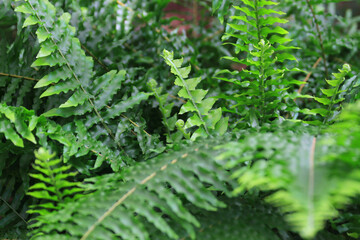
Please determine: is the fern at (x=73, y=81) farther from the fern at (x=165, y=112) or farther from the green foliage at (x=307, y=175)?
the green foliage at (x=307, y=175)

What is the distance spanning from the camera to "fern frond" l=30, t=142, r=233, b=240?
1.59 ft

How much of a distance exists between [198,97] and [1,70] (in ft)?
1.90

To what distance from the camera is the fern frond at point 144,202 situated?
1.59 ft

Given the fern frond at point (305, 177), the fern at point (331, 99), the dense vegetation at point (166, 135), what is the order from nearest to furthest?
1. the fern frond at point (305, 177)
2. the dense vegetation at point (166, 135)
3. the fern at point (331, 99)

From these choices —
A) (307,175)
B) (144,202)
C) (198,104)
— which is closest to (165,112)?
(198,104)

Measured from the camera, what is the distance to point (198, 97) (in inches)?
30.4

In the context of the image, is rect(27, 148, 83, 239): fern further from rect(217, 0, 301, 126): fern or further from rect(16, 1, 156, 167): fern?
rect(217, 0, 301, 126): fern

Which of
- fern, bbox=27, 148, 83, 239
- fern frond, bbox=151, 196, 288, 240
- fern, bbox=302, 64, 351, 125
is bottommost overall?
fern frond, bbox=151, 196, 288, 240

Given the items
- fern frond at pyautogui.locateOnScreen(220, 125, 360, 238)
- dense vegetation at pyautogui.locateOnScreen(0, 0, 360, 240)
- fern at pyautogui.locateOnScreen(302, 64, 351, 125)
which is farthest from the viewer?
fern at pyautogui.locateOnScreen(302, 64, 351, 125)

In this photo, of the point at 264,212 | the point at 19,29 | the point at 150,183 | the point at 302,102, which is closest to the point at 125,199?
the point at 150,183

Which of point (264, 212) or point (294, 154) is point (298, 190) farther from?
point (264, 212)

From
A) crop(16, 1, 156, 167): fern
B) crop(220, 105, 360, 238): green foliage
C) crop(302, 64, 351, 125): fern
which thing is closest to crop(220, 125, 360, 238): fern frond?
crop(220, 105, 360, 238): green foliage

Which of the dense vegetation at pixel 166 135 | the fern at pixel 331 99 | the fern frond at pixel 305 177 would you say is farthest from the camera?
the fern at pixel 331 99

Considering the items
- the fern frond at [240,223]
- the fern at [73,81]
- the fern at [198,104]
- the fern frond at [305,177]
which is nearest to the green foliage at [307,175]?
the fern frond at [305,177]
